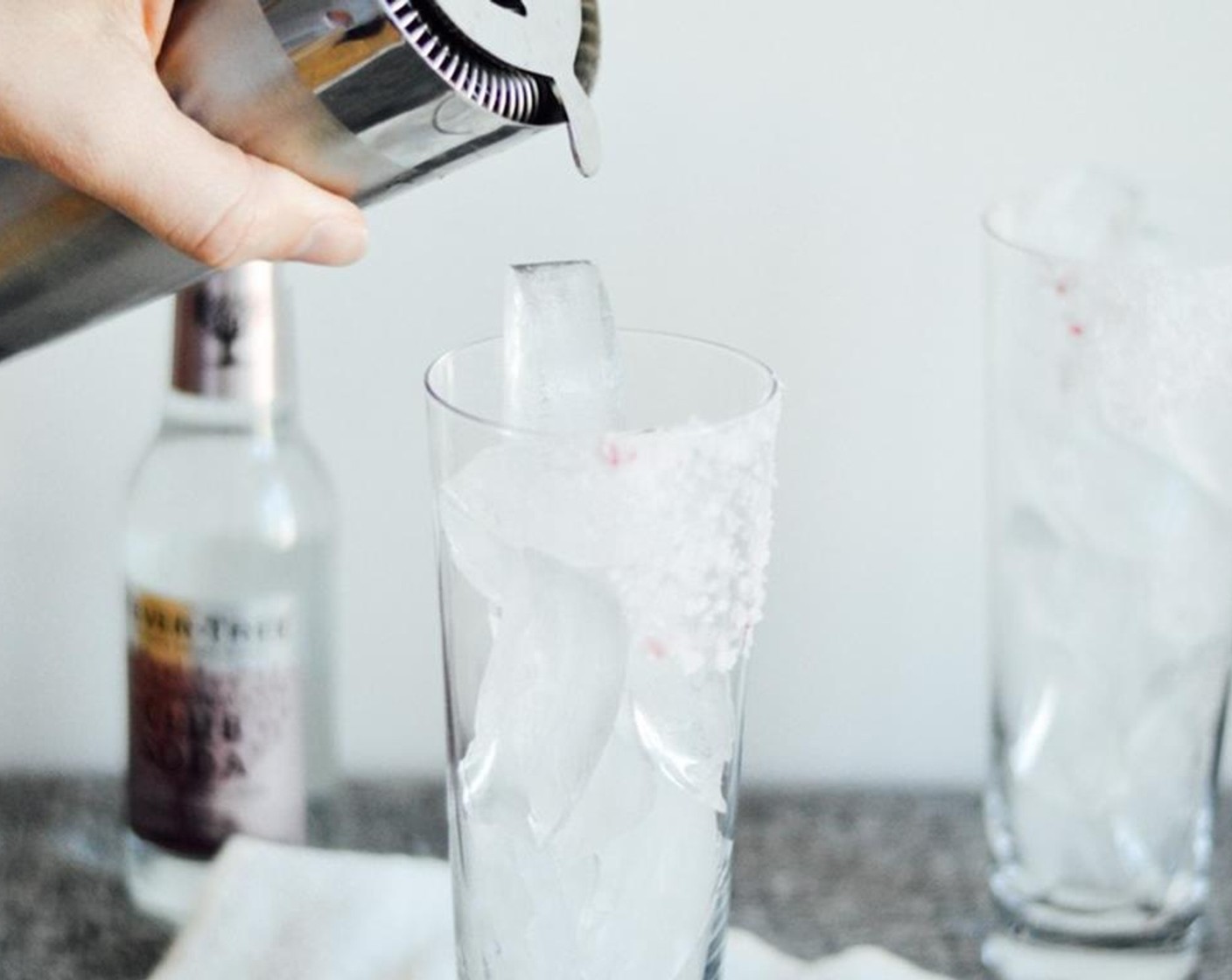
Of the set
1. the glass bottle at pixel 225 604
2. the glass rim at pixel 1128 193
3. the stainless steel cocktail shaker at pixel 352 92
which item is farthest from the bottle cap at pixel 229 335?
the glass rim at pixel 1128 193

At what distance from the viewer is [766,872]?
0.89 m

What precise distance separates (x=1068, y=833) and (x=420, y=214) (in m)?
0.37

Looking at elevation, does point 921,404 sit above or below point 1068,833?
above

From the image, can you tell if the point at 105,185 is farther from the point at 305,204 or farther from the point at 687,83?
the point at 687,83

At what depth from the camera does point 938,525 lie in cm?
93

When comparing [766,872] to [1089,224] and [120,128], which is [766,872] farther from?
[120,128]

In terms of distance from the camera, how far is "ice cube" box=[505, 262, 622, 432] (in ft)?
1.98

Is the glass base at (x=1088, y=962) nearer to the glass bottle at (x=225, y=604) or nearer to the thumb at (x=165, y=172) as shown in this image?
the glass bottle at (x=225, y=604)

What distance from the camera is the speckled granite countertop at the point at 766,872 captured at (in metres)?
0.83

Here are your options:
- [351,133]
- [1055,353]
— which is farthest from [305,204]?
[1055,353]

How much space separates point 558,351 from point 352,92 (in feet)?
0.32

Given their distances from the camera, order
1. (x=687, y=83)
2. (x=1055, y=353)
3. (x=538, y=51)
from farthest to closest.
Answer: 1. (x=687, y=83)
2. (x=1055, y=353)
3. (x=538, y=51)

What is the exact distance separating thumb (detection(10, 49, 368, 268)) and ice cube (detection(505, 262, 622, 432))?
7 centimetres

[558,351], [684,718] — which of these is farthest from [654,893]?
[558,351]
